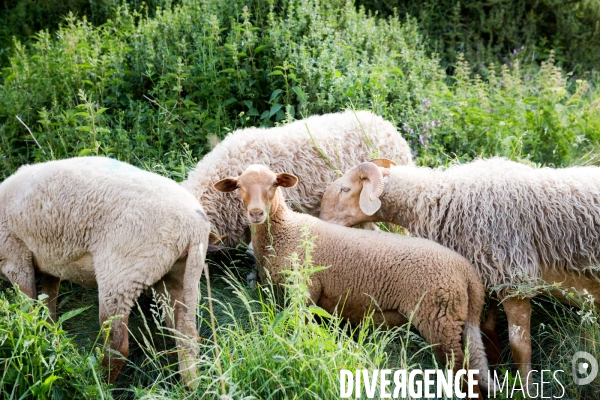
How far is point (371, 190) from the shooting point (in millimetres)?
4992

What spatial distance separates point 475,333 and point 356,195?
4.15 ft

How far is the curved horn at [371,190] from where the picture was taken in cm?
498

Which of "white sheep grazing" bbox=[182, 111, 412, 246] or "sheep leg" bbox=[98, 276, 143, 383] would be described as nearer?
"sheep leg" bbox=[98, 276, 143, 383]

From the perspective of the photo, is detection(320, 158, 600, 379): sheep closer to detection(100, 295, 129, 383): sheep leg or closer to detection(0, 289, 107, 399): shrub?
detection(100, 295, 129, 383): sheep leg

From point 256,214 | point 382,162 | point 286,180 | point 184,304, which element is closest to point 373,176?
point 382,162

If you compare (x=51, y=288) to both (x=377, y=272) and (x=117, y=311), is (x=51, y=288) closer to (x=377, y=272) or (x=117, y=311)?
(x=117, y=311)

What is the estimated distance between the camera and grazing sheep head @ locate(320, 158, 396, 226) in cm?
502

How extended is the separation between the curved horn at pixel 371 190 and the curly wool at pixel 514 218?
25 cm

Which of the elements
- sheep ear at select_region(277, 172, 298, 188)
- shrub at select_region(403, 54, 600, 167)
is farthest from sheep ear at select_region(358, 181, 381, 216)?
shrub at select_region(403, 54, 600, 167)

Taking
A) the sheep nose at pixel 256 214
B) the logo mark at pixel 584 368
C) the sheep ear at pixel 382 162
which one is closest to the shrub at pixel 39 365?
the sheep nose at pixel 256 214

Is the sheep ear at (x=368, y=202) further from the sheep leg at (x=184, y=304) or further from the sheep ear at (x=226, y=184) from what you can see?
the sheep leg at (x=184, y=304)

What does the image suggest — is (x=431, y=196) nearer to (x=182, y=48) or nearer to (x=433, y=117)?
(x=433, y=117)

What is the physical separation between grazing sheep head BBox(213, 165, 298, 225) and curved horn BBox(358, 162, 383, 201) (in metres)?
0.55

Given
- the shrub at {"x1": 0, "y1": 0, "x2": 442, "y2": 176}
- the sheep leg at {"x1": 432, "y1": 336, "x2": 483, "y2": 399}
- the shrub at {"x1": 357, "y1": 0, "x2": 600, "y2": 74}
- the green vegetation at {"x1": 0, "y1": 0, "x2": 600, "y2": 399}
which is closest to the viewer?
the sheep leg at {"x1": 432, "y1": 336, "x2": 483, "y2": 399}
